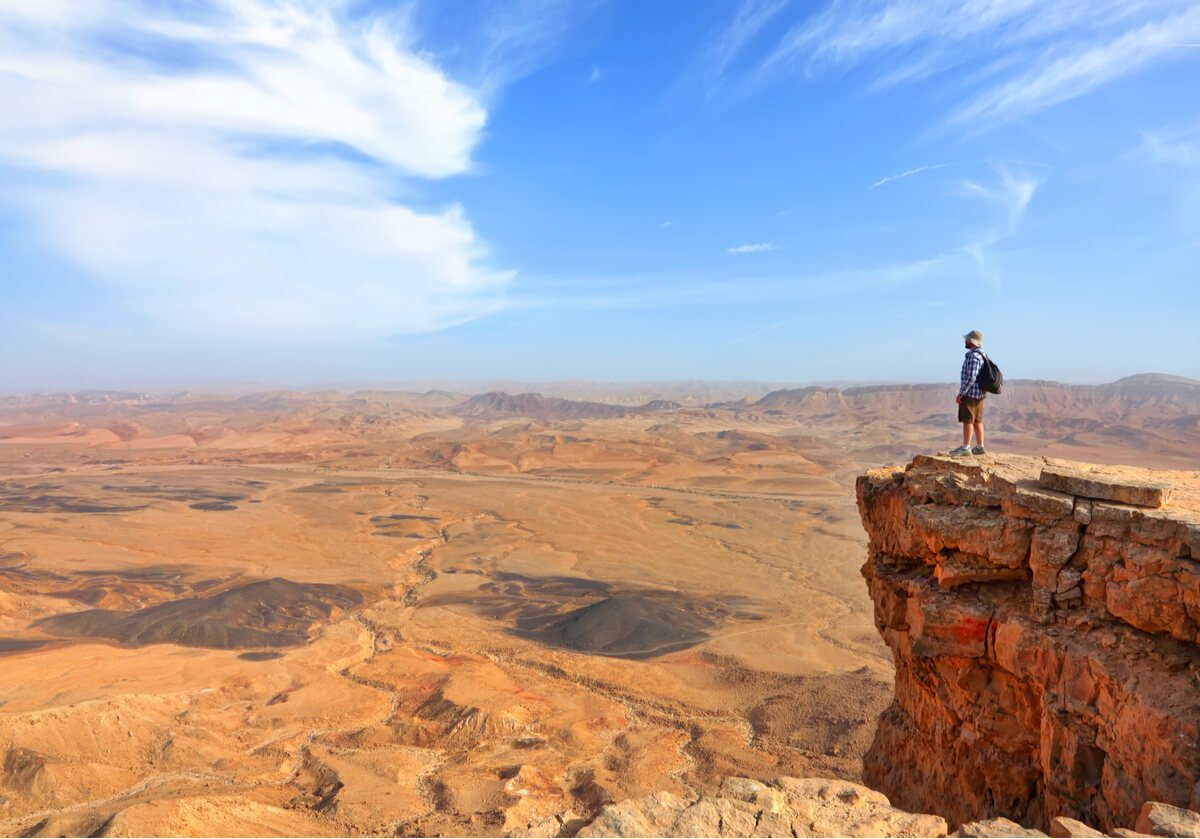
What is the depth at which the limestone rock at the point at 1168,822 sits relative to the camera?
461cm

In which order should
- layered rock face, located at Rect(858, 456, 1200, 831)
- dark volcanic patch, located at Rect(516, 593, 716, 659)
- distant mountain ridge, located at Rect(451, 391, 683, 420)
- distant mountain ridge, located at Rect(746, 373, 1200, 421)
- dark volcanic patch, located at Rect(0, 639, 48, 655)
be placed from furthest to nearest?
distant mountain ridge, located at Rect(451, 391, 683, 420) → distant mountain ridge, located at Rect(746, 373, 1200, 421) → dark volcanic patch, located at Rect(516, 593, 716, 659) → dark volcanic patch, located at Rect(0, 639, 48, 655) → layered rock face, located at Rect(858, 456, 1200, 831)

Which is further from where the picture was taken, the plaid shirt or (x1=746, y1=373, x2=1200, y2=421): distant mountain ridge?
(x1=746, y1=373, x2=1200, y2=421): distant mountain ridge

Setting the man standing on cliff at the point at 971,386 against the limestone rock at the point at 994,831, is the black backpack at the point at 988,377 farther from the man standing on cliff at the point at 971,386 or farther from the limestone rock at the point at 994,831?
the limestone rock at the point at 994,831

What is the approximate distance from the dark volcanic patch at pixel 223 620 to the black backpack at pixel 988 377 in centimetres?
2419

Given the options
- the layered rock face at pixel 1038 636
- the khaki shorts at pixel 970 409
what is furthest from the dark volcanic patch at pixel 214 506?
the khaki shorts at pixel 970 409

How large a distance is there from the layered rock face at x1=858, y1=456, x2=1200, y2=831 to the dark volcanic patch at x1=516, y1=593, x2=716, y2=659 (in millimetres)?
14607

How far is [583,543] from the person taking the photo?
41.0m

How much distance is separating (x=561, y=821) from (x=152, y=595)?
31981 millimetres

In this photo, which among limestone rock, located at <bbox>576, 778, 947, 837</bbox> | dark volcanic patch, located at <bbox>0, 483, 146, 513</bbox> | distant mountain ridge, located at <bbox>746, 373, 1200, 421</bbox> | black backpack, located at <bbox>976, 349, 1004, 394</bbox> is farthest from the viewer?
distant mountain ridge, located at <bbox>746, 373, 1200, 421</bbox>

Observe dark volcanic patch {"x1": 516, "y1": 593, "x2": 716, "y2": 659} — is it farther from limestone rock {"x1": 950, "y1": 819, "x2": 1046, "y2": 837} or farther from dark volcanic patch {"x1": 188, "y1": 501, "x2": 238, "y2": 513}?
dark volcanic patch {"x1": 188, "y1": 501, "x2": 238, "y2": 513}

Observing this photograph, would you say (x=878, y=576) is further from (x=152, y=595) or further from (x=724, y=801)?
(x=152, y=595)

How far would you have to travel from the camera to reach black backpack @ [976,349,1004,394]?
954 cm

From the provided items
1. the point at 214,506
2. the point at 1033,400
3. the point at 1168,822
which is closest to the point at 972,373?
the point at 1168,822

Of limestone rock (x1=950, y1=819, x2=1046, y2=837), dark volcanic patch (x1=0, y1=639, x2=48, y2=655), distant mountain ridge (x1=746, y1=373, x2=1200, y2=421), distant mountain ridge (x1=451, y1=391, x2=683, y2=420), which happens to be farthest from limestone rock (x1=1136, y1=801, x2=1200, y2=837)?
distant mountain ridge (x1=451, y1=391, x2=683, y2=420)
